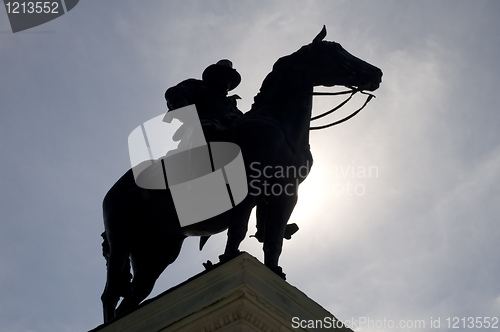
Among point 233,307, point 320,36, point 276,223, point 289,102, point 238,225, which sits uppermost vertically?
point 320,36

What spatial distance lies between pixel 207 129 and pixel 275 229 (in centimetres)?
112

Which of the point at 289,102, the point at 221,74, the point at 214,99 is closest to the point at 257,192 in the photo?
the point at 289,102

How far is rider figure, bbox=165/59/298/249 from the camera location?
7.93 m

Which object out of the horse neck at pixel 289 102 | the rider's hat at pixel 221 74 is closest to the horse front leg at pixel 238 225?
the horse neck at pixel 289 102

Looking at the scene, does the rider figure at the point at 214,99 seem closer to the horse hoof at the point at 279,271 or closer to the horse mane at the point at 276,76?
the horse mane at the point at 276,76

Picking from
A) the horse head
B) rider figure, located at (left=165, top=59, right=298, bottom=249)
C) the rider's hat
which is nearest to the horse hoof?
rider figure, located at (left=165, top=59, right=298, bottom=249)

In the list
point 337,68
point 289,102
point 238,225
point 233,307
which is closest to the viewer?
point 233,307

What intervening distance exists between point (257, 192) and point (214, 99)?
4.95 feet

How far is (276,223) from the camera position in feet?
24.9

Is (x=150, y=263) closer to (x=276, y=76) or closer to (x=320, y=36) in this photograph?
(x=276, y=76)

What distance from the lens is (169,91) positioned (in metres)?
8.47

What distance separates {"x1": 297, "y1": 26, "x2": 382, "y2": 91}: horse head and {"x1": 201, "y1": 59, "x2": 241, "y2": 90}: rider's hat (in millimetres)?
794

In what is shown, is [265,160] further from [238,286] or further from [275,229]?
[238,286]

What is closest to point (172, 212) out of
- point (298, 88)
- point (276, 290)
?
point (298, 88)
